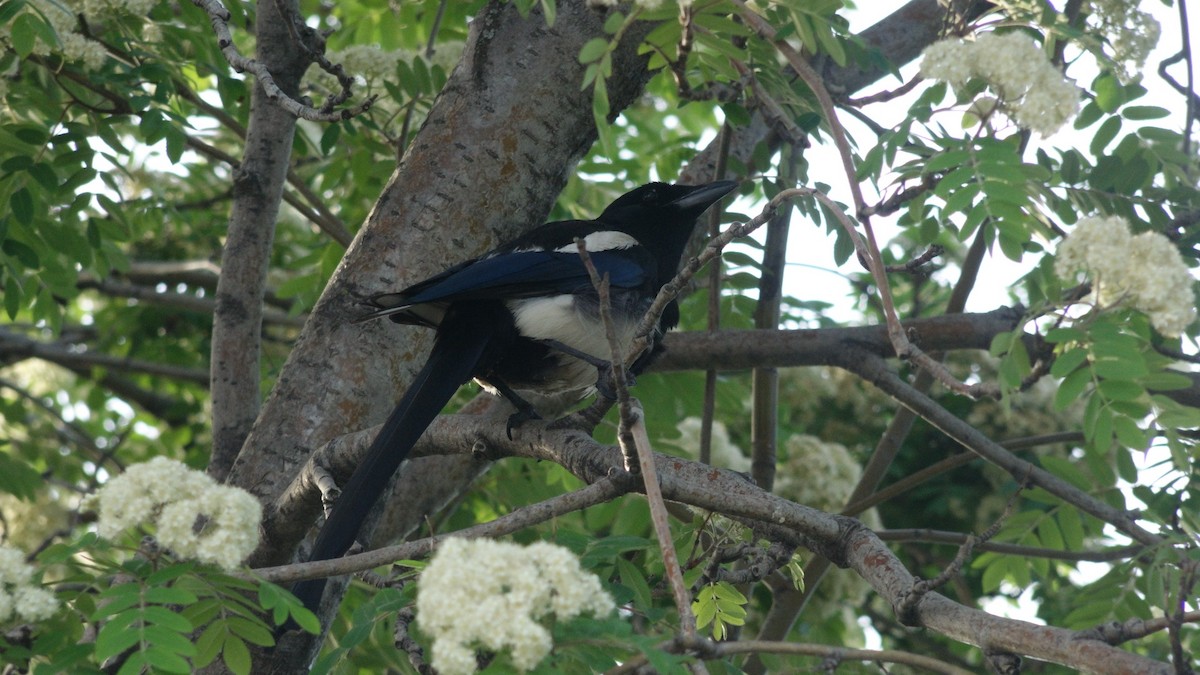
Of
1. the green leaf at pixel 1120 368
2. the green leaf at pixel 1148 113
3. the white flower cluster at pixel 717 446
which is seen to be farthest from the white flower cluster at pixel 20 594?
the white flower cluster at pixel 717 446

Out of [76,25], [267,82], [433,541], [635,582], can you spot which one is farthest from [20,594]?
[76,25]

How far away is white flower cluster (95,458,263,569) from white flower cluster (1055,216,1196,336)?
4.19ft

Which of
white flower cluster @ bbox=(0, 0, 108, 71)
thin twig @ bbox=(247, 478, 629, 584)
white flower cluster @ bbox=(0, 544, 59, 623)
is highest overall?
white flower cluster @ bbox=(0, 0, 108, 71)

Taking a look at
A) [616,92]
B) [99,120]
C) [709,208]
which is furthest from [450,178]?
[99,120]

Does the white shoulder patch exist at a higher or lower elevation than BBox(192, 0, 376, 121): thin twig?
higher

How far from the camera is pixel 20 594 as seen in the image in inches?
71.6

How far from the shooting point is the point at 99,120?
369 cm

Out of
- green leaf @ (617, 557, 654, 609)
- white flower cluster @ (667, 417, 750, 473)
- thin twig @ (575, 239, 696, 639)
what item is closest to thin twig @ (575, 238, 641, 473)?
thin twig @ (575, 239, 696, 639)

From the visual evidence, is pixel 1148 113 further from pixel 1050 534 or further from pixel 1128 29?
pixel 1050 534

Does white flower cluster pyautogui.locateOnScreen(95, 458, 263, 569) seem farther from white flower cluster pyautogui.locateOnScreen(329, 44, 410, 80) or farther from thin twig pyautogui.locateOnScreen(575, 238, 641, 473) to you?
white flower cluster pyautogui.locateOnScreen(329, 44, 410, 80)

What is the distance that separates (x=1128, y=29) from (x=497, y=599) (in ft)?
6.91

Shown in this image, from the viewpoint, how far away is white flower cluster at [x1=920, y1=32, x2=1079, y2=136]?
224 centimetres

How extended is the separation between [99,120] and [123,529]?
217 centimetres

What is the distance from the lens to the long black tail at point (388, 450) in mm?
2629
